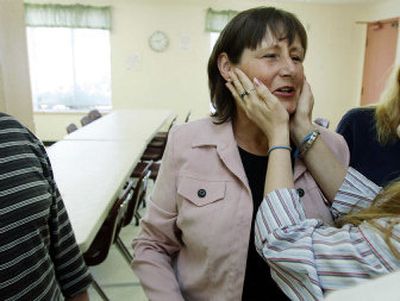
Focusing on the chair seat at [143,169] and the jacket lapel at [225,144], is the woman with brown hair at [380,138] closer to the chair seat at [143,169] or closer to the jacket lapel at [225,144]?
the jacket lapel at [225,144]

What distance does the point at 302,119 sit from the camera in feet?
3.67

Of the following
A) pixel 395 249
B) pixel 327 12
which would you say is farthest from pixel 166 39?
pixel 395 249

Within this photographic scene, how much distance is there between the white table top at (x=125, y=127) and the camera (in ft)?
11.9

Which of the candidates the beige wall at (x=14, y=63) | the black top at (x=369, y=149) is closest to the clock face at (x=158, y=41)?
the beige wall at (x=14, y=63)

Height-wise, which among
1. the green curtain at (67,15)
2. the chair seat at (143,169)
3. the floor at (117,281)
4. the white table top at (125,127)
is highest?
the green curtain at (67,15)

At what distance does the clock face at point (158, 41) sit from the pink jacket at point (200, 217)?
6.06 m

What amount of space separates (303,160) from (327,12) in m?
6.86

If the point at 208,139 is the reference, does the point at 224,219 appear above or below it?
below

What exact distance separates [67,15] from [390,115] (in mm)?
6356

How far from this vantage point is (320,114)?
757 cm

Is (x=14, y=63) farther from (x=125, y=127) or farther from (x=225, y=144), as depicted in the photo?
(x=225, y=144)

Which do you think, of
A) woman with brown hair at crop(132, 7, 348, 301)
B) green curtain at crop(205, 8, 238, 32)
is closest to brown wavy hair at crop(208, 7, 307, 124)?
woman with brown hair at crop(132, 7, 348, 301)

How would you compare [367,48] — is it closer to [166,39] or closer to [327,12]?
[327,12]

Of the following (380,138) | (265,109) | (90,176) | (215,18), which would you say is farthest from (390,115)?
(215,18)
